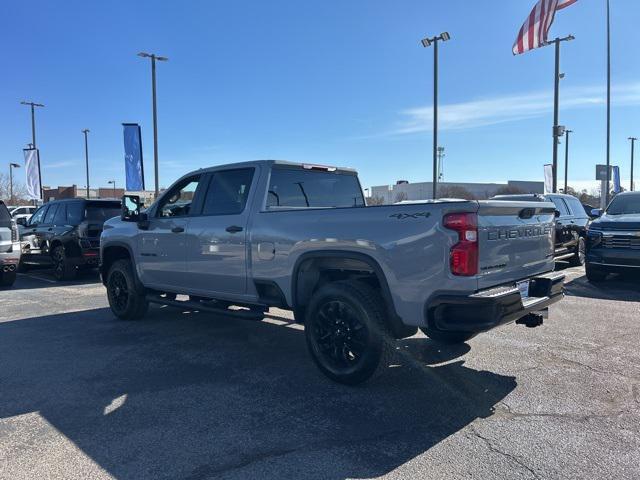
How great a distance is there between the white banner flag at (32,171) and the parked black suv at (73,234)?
20.3 metres

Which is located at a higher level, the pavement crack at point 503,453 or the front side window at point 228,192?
the front side window at point 228,192

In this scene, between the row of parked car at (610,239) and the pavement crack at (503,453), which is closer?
the pavement crack at (503,453)

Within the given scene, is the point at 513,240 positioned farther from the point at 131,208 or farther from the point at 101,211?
the point at 101,211

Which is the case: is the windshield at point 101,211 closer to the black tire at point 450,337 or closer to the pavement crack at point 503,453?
the black tire at point 450,337

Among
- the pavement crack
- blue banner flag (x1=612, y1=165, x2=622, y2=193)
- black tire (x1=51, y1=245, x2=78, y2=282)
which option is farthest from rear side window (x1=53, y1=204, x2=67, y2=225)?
blue banner flag (x1=612, y1=165, x2=622, y2=193)

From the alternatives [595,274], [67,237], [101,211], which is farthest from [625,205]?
[67,237]

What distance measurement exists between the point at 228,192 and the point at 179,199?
1.03m

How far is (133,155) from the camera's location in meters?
25.9

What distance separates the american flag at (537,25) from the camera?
18.6m

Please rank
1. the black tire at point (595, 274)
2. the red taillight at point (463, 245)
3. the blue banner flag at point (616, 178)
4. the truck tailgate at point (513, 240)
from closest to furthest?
the red taillight at point (463, 245)
the truck tailgate at point (513, 240)
the black tire at point (595, 274)
the blue banner flag at point (616, 178)

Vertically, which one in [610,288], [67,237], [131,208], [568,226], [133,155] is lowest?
[610,288]

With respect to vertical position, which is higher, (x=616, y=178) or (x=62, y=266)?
(x=616, y=178)

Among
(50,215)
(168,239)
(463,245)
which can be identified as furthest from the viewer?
(50,215)

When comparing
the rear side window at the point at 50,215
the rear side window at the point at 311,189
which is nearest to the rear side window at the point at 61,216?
the rear side window at the point at 50,215
